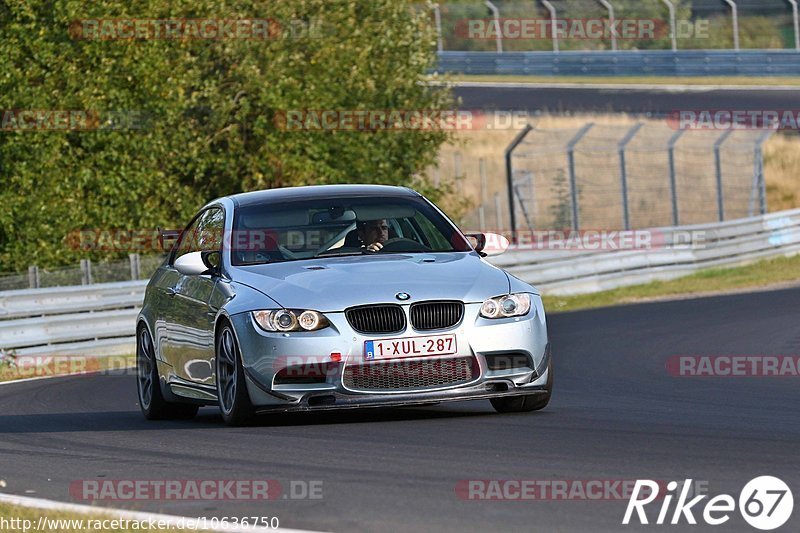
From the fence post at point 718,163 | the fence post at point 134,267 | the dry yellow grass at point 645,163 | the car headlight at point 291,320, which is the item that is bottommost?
the dry yellow grass at point 645,163

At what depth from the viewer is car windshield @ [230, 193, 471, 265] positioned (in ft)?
33.8

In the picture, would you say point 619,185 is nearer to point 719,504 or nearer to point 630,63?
point 630,63

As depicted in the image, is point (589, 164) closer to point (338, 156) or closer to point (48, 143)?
point (338, 156)

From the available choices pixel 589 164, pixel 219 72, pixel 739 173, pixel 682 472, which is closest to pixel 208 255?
pixel 682 472

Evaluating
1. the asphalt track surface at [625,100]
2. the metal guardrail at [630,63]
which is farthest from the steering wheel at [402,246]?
the metal guardrail at [630,63]

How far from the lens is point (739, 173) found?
3341 cm

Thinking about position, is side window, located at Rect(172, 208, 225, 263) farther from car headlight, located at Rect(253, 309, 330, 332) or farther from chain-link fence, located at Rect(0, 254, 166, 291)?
chain-link fence, located at Rect(0, 254, 166, 291)

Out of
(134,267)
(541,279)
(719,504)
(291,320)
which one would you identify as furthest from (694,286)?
(719,504)

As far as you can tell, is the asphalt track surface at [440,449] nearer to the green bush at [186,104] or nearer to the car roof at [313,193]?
the car roof at [313,193]

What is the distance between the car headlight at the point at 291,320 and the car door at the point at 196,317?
0.68m

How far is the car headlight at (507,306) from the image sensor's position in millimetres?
9445

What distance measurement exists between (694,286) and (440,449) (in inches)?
701

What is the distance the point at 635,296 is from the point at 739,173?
9.61 metres

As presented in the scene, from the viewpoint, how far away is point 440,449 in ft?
26.7
